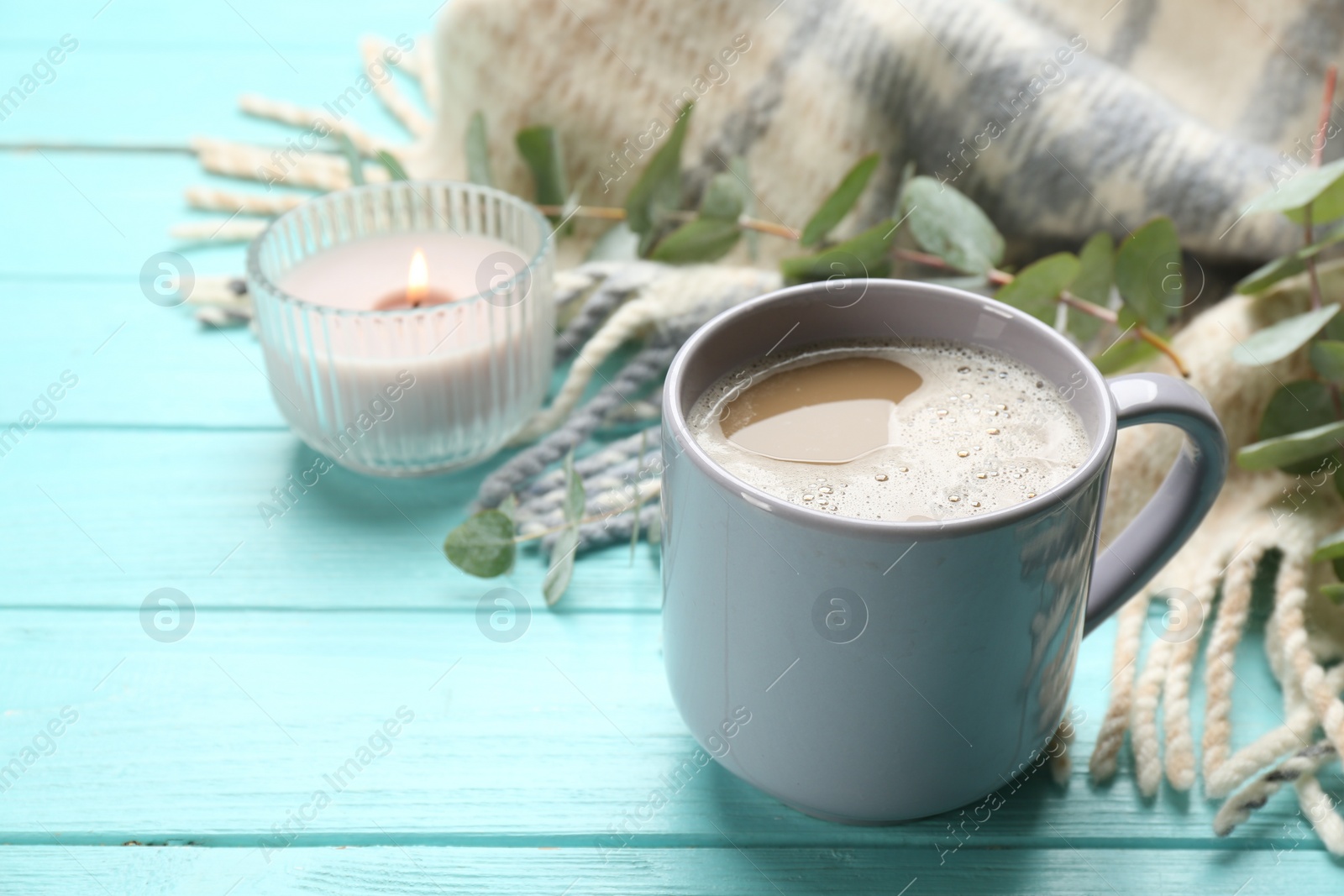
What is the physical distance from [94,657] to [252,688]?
92 mm

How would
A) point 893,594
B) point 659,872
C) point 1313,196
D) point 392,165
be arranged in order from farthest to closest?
point 392,165, point 1313,196, point 659,872, point 893,594

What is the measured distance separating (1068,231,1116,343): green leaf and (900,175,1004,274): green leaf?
2.3 inches

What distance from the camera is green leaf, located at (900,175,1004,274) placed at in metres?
0.82

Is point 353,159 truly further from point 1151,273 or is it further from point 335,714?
point 1151,273

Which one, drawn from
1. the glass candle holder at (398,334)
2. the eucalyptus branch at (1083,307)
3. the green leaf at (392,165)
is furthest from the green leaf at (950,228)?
the green leaf at (392,165)

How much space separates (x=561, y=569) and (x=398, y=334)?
17 centimetres

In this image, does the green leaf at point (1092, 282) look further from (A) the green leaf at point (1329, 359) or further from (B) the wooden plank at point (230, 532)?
(B) the wooden plank at point (230, 532)

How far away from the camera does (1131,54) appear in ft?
3.00

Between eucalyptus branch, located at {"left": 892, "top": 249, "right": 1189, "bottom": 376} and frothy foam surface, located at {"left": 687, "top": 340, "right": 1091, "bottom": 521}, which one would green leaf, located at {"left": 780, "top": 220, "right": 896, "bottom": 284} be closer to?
eucalyptus branch, located at {"left": 892, "top": 249, "right": 1189, "bottom": 376}

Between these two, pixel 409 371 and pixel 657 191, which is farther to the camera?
pixel 657 191

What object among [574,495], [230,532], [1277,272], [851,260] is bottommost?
[230,532]

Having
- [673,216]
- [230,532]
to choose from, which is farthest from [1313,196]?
[230,532]

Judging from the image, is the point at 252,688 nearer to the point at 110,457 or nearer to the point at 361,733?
the point at 361,733

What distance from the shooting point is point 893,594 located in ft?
1.51
